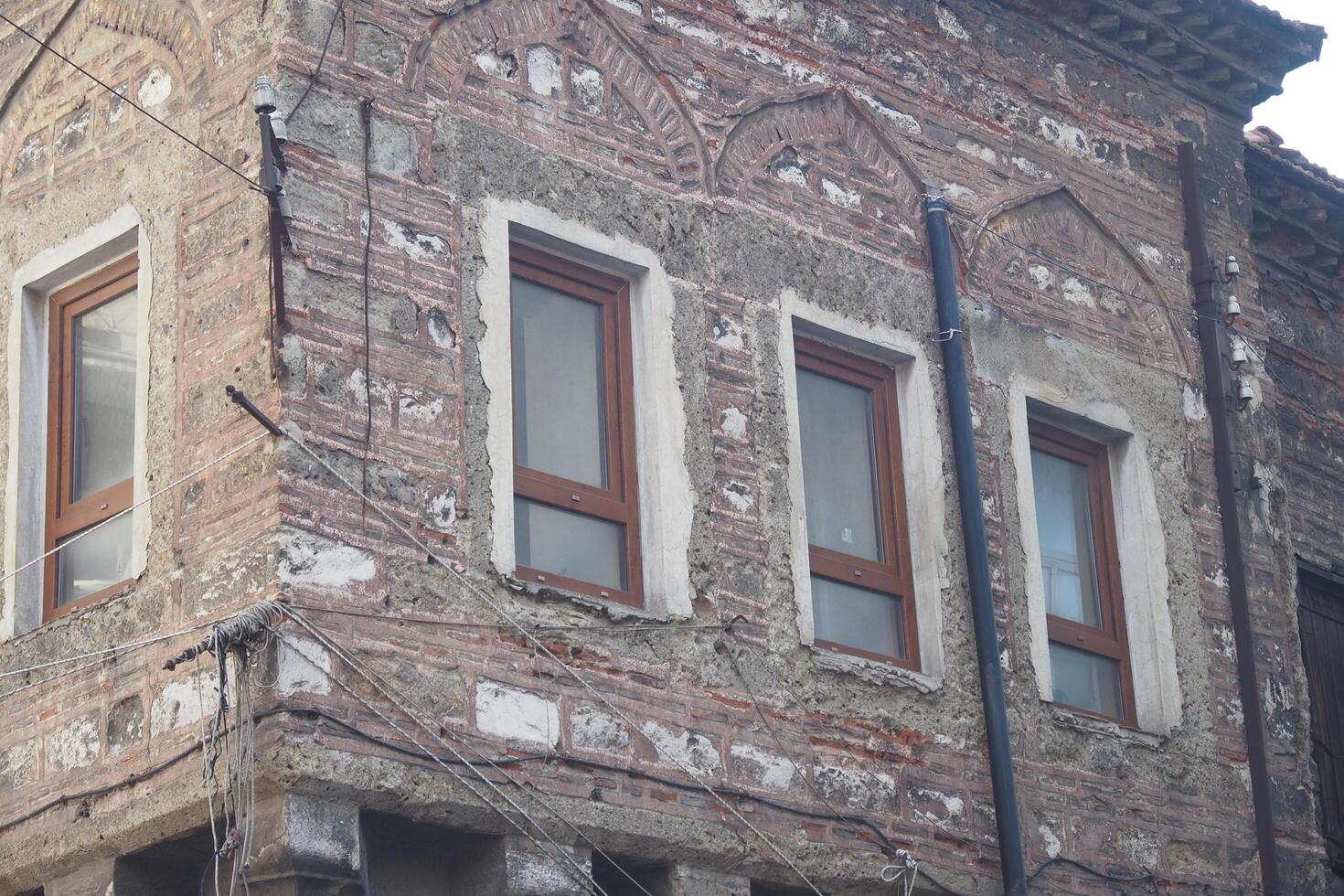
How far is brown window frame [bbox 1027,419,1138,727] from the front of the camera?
1070cm

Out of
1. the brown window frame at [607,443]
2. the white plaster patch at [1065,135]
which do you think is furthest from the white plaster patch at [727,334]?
the white plaster patch at [1065,135]

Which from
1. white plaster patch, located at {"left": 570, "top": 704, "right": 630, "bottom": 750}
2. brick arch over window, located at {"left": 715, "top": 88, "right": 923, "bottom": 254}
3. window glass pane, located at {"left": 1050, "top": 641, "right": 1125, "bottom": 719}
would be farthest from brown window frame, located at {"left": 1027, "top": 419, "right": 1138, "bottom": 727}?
white plaster patch, located at {"left": 570, "top": 704, "right": 630, "bottom": 750}

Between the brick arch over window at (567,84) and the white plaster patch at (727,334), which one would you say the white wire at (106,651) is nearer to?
the brick arch over window at (567,84)

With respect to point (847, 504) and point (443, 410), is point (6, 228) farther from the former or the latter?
point (847, 504)

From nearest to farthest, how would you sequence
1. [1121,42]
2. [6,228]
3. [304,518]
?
[304,518], [6,228], [1121,42]

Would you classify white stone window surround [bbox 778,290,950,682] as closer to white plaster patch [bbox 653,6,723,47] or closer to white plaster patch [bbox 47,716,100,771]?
white plaster patch [bbox 653,6,723,47]

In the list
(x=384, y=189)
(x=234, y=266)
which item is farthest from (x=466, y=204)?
(x=234, y=266)

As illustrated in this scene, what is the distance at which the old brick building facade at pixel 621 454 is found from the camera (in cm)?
815

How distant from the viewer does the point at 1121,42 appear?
12.0m

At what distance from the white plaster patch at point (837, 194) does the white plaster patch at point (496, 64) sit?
5.55 ft

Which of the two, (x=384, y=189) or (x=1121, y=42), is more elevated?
(x=1121, y=42)

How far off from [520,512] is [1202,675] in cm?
380

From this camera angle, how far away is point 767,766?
905cm

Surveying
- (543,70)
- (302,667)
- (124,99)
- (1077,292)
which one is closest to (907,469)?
(1077,292)
